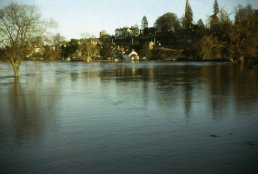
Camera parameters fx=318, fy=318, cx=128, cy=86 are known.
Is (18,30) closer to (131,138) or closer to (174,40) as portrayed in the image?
(131,138)

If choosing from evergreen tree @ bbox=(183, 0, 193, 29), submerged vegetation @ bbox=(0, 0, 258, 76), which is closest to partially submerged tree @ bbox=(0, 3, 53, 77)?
submerged vegetation @ bbox=(0, 0, 258, 76)

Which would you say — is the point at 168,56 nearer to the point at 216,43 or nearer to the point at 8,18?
the point at 216,43

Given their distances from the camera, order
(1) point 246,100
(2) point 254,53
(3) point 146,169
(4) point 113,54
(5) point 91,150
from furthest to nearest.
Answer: (4) point 113,54 < (2) point 254,53 < (1) point 246,100 < (5) point 91,150 < (3) point 146,169

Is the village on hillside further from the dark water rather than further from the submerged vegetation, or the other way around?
the dark water

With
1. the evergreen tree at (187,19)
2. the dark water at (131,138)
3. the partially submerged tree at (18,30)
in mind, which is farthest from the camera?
the evergreen tree at (187,19)

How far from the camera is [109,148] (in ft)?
29.0

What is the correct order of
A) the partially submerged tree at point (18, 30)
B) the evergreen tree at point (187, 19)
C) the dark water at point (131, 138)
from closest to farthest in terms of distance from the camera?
1. the dark water at point (131, 138)
2. the partially submerged tree at point (18, 30)
3. the evergreen tree at point (187, 19)

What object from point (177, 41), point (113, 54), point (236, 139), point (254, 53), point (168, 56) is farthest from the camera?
point (113, 54)

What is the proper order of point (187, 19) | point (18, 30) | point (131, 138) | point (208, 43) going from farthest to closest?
point (187, 19)
point (208, 43)
point (18, 30)
point (131, 138)

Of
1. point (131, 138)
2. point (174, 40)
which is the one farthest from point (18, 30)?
point (174, 40)

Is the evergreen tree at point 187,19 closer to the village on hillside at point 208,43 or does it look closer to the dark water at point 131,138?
the village on hillside at point 208,43

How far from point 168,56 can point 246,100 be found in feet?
439

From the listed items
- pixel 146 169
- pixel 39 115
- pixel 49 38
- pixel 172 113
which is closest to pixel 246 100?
pixel 172 113

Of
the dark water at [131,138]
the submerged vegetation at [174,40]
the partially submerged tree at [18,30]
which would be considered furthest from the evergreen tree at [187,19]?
the dark water at [131,138]
